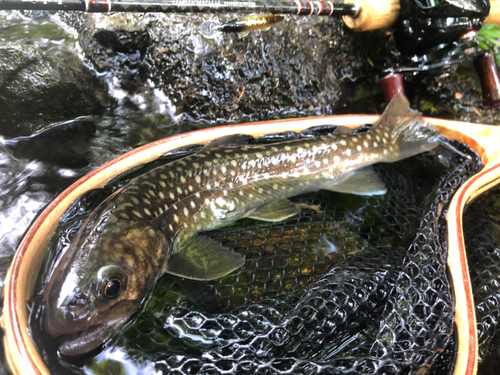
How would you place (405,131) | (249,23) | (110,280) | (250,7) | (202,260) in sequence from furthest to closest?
(405,131), (249,23), (250,7), (202,260), (110,280)

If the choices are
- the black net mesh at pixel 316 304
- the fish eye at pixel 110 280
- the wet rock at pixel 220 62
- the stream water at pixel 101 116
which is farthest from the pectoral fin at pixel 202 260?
the wet rock at pixel 220 62

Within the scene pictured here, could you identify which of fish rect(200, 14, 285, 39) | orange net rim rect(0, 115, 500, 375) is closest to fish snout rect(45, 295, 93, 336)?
orange net rim rect(0, 115, 500, 375)

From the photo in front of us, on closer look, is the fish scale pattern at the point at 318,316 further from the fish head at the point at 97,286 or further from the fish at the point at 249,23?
the fish at the point at 249,23

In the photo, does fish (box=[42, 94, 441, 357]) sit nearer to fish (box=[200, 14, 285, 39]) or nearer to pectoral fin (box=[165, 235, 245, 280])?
pectoral fin (box=[165, 235, 245, 280])

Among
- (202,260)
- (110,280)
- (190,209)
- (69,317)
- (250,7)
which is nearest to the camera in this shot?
(69,317)

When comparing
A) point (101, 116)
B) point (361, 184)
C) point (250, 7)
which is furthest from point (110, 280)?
point (101, 116)

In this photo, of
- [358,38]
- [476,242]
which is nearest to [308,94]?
[358,38]

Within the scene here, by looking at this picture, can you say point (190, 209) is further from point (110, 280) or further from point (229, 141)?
point (110, 280)
